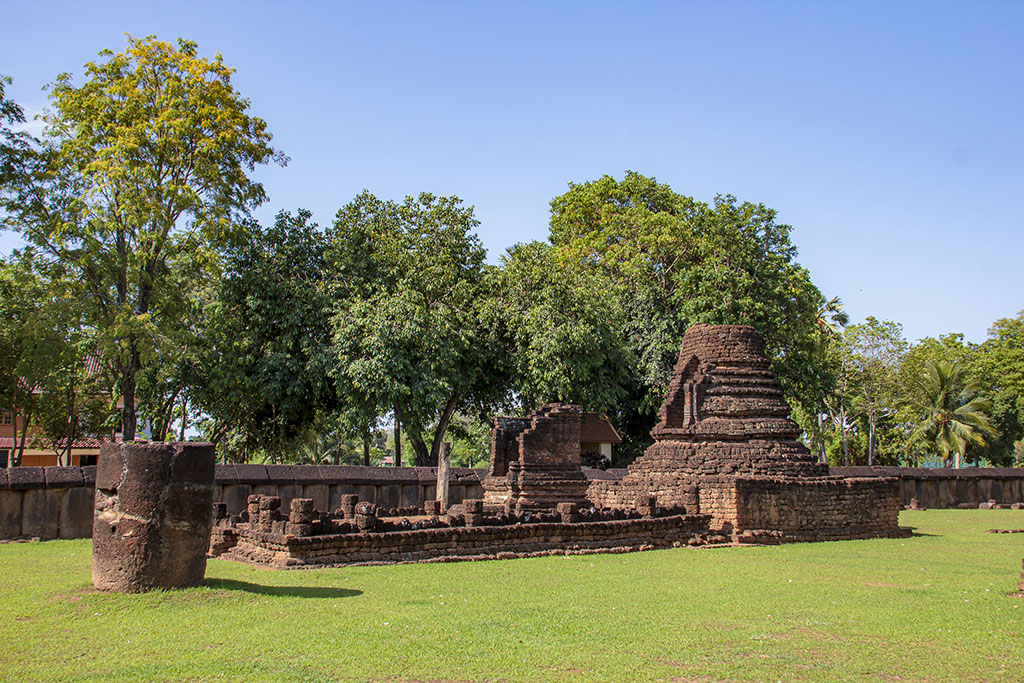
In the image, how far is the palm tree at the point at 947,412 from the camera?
37.9 m

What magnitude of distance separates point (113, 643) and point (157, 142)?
18.4 m

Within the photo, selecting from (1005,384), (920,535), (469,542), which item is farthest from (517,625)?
(1005,384)

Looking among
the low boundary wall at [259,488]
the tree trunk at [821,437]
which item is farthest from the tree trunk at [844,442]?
the low boundary wall at [259,488]

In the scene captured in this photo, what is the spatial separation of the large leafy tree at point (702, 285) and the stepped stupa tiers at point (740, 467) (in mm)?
9019

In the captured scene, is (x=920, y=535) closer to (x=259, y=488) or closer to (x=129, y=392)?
(x=259, y=488)

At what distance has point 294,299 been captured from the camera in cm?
2400

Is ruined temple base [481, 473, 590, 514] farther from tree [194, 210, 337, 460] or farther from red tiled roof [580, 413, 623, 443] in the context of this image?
red tiled roof [580, 413, 623, 443]

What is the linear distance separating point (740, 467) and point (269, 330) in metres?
13.7

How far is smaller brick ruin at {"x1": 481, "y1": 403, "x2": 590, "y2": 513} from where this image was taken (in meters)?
17.2

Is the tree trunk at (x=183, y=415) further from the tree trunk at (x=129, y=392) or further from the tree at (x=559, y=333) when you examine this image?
the tree at (x=559, y=333)

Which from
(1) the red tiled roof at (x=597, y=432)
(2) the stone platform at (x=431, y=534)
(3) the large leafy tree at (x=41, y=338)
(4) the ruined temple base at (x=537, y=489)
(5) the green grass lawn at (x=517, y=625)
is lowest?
(5) the green grass lawn at (x=517, y=625)

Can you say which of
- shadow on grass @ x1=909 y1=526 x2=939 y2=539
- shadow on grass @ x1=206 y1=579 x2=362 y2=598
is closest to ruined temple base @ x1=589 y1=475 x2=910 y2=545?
shadow on grass @ x1=909 y1=526 x2=939 y2=539

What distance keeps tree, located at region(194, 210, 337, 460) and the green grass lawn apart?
38.9ft

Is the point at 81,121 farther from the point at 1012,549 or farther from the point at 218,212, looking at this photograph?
the point at 1012,549
